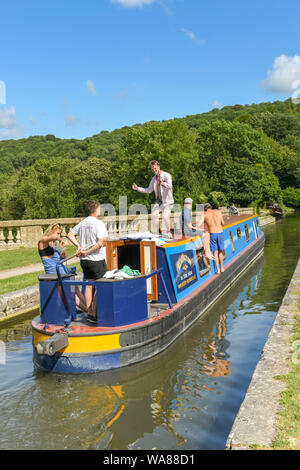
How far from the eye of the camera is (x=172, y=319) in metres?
7.22

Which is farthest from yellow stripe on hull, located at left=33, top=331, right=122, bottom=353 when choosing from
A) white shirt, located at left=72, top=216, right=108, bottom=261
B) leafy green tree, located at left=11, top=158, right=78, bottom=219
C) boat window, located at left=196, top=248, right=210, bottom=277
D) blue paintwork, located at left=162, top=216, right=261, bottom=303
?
leafy green tree, located at left=11, top=158, right=78, bottom=219

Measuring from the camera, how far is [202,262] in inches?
401

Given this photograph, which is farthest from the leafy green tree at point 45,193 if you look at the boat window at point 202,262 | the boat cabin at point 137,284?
the boat cabin at point 137,284

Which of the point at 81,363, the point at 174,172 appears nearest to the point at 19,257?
the point at 81,363

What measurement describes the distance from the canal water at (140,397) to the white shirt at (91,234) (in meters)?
1.72

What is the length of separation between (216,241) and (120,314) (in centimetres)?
502

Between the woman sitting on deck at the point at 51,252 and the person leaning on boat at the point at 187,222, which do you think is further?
the person leaning on boat at the point at 187,222

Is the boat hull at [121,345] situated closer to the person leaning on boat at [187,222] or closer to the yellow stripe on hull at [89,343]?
the yellow stripe on hull at [89,343]

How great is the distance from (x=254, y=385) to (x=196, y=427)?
30.1 inches

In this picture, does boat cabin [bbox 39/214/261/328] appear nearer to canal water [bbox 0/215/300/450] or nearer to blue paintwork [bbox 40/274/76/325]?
blue paintwork [bbox 40/274/76/325]

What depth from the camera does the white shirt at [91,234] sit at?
20.4ft

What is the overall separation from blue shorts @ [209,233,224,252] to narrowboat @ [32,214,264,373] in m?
2.07

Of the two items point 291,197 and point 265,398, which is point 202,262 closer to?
point 265,398

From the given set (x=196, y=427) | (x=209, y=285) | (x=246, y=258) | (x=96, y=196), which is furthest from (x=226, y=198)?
(x=196, y=427)
